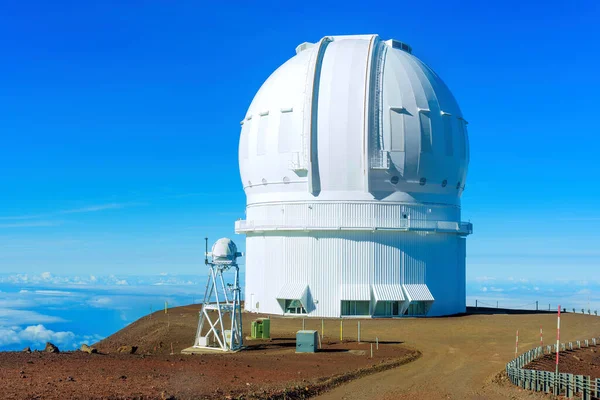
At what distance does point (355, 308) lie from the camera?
4134cm

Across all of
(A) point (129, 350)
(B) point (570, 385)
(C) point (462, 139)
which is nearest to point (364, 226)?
(C) point (462, 139)

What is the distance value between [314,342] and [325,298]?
44.8ft

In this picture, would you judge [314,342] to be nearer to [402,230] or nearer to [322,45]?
[402,230]

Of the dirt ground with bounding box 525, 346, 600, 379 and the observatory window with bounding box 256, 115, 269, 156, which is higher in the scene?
the observatory window with bounding box 256, 115, 269, 156

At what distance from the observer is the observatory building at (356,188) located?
136 ft

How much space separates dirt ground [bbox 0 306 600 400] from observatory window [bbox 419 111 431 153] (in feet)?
37.9

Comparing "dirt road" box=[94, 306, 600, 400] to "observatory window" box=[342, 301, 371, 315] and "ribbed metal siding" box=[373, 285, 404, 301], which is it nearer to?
"ribbed metal siding" box=[373, 285, 404, 301]

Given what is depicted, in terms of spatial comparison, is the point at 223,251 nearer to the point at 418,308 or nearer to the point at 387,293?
the point at 387,293

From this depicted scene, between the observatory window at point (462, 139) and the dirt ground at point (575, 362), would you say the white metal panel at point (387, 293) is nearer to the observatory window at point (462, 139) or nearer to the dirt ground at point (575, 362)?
the observatory window at point (462, 139)

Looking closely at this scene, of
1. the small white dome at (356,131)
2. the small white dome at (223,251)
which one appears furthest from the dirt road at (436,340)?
the small white dome at (356,131)

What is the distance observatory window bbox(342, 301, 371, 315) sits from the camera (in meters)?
41.3

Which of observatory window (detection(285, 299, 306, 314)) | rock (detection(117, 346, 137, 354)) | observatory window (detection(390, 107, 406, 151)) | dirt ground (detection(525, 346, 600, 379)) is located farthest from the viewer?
observatory window (detection(285, 299, 306, 314))

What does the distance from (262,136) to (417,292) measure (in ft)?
46.1

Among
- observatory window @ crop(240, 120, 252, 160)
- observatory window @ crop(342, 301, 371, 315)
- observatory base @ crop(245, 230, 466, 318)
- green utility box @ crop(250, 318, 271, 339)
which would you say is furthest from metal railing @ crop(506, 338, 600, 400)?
observatory window @ crop(240, 120, 252, 160)
